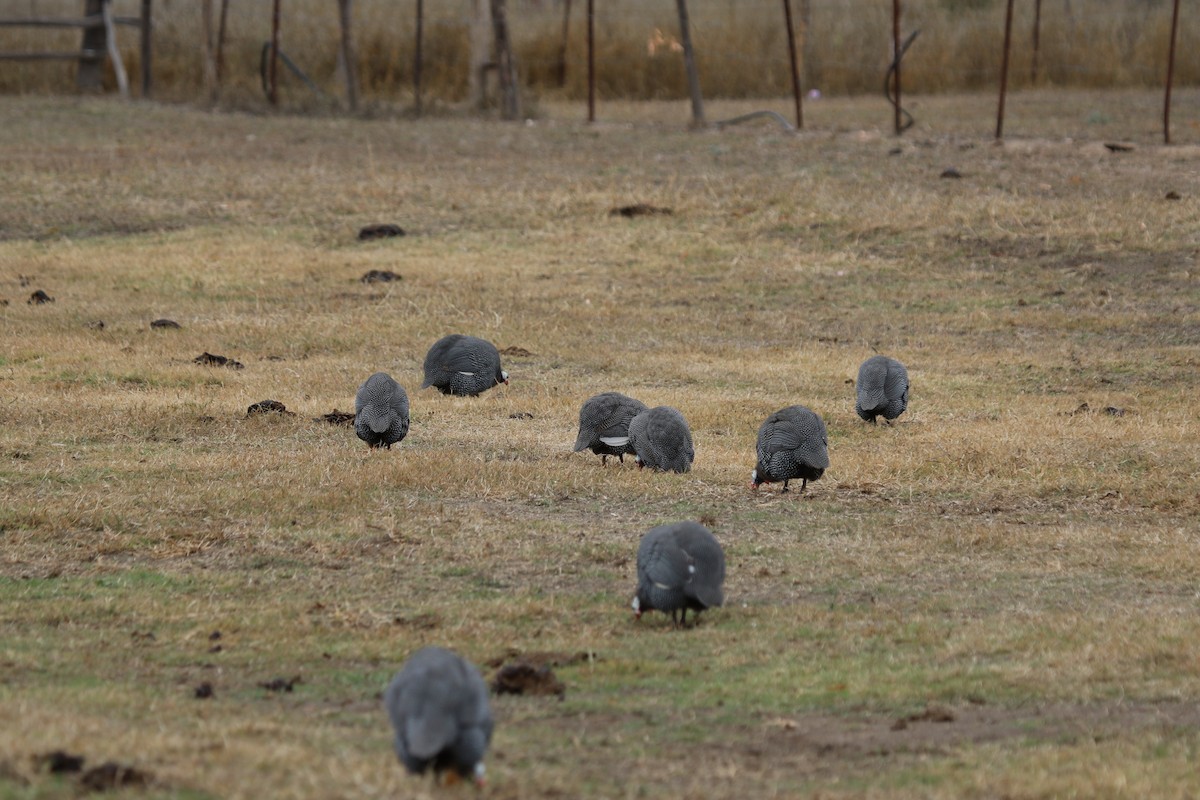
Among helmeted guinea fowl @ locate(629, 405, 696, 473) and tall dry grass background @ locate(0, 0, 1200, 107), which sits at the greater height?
tall dry grass background @ locate(0, 0, 1200, 107)

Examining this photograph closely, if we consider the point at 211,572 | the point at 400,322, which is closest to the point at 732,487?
the point at 211,572

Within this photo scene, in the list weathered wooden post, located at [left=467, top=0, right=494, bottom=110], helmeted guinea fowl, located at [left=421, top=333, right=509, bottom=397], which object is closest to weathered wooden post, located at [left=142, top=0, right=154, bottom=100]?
weathered wooden post, located at [left=467, top=0, right=494, bottom=110]

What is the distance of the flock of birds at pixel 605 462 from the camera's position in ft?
14.9

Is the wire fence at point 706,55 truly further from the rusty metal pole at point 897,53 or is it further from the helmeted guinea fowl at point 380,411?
the helmeted guinea fowl at point 380,411

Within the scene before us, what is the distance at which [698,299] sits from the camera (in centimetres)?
1711

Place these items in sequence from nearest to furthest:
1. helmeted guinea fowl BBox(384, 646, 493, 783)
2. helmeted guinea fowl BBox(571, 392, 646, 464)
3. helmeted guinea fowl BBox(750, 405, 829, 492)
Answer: helmeted guinea fowl BBox(384, 646, 493, 783), helmeted guinea fowl BBox(750, 405, 829, 492), helmeted guinea fowl BBox(571, 392, 646, 464)

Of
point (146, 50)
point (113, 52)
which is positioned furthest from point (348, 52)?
point (113, 52)

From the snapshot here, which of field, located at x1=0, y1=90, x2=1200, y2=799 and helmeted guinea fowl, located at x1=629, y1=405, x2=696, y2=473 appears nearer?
field, located at x1=0, y1=90, x2=1200, y2=799

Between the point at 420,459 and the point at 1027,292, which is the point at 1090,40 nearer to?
the point at 1027,292

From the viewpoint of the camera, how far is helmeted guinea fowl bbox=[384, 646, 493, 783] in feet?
14.6

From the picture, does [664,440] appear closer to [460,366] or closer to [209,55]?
[460,366]

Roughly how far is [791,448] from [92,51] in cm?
2457

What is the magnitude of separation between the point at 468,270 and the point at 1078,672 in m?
12.6

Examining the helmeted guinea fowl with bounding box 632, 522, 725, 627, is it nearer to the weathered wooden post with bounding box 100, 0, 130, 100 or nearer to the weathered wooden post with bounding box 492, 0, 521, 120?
the weathered wooden post with bounding box 492, 0, 521, 120
